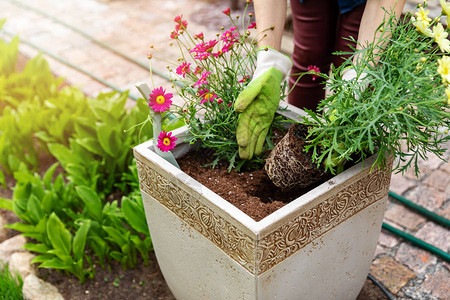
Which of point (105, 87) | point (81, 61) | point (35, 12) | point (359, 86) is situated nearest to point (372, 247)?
point (359, 86)

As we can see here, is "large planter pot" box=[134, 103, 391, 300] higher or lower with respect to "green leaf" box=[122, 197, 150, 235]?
higher

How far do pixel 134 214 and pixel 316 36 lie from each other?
37.1 inches

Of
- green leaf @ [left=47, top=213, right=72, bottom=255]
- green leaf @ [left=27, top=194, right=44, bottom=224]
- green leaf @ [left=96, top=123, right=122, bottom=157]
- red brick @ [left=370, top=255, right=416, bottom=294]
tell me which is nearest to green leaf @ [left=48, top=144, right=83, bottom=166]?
green leaf @ [left=96, top=123, right=122, bottom=157]

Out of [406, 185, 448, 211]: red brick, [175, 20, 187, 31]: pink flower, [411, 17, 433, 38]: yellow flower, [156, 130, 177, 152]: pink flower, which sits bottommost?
[406, 185, 448, 211]: red brick

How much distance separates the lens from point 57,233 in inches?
72.9

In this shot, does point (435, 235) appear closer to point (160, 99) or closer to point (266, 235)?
point (266, 235)

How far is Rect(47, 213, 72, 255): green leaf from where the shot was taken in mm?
1843

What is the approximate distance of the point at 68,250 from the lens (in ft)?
6.21

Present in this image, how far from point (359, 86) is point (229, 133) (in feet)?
1.55

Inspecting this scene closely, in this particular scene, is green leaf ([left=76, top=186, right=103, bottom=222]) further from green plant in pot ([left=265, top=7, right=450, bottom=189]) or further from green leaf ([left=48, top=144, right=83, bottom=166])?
green plant in pot ([left=265, top=7, right=450, bottom=189])

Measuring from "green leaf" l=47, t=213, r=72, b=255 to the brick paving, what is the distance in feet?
2.76

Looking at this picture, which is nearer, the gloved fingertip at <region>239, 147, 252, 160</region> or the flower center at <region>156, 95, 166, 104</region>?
the flower center at <region>156, 95, 166, 104</region>

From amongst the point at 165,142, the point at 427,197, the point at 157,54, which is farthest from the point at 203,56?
the point at 157,54

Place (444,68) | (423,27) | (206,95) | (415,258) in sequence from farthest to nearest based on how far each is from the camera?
(415,258) → (206,95) → (423,27) → (444,68)
